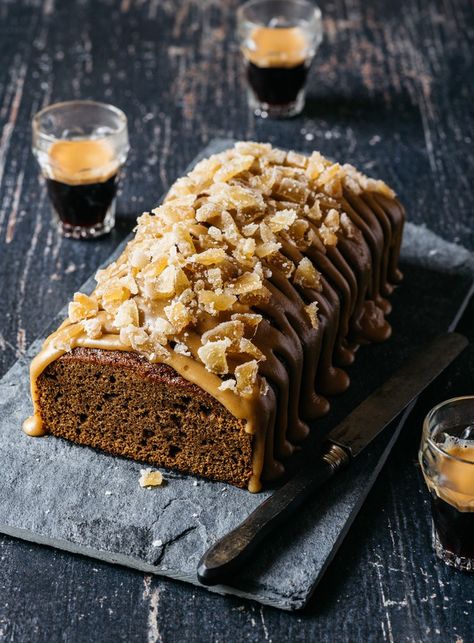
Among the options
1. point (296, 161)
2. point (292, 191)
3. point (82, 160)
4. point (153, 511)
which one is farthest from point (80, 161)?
point (153, 511)

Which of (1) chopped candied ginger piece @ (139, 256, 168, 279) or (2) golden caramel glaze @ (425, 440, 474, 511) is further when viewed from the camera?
(1) chopped candied ginger piece @ (139, 256, 168, 279)

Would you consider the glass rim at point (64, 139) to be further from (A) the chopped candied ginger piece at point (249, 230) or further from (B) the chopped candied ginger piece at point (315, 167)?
(A) the chopped candied ginger piece at point (249, 230)

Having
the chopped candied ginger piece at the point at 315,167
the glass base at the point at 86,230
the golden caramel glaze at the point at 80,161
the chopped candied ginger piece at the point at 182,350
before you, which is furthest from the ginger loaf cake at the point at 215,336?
the glass base at the point at 86,230

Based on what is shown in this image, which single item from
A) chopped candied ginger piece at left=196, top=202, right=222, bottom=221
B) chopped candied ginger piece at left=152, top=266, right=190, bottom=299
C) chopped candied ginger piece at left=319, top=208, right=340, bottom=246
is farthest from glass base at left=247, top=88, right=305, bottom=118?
chopped candied ginger piece at left=152, top=266, right=190, bottom=299

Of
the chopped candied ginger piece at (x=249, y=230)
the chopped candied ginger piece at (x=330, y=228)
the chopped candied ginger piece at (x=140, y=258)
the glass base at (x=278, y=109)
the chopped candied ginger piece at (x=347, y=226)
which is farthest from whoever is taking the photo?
the glass base at (x=278, y=109)

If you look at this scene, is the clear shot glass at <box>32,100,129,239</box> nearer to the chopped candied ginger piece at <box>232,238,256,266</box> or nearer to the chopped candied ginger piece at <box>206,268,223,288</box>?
the chopped candied ginger piece at <box>232,238,256,266</box>

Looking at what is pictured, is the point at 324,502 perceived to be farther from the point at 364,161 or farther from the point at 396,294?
the point at 364,161
